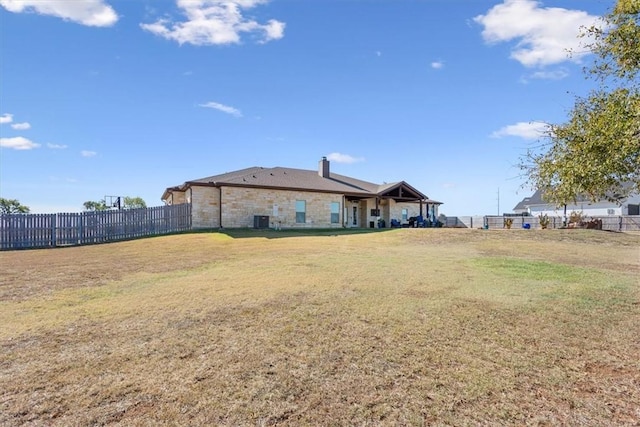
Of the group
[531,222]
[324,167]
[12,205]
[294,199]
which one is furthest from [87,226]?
[12,205]

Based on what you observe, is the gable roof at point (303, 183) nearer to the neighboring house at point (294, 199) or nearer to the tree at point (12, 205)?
the neighboring house at point (294, 199)

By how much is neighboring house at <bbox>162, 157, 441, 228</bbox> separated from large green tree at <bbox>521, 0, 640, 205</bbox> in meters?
17.2

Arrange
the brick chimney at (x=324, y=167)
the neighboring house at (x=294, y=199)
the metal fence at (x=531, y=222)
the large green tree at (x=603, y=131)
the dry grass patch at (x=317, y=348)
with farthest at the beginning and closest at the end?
the brick chimney at (x=324, y=167), the metal fence at (x=531, y=222), the neighboring house at (x=294, y=199), the large green tree at (x=603, y=131), the dry grass patch at (x=317, y=348)

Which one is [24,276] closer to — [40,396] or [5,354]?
[5,354]

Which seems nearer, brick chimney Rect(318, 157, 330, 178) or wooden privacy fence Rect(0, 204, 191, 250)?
wooden privacy fence Rect(0, 204, 191, 250)

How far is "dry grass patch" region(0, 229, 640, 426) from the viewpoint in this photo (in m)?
3.00

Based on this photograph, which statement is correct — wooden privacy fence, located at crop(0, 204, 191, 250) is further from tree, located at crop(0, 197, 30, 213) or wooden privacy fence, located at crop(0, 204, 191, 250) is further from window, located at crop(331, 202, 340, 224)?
tree, located at crop(0, 197, 30, 213)

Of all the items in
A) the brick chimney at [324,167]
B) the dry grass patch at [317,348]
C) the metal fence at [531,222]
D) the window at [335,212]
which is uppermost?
the brick chimney at [324,167]

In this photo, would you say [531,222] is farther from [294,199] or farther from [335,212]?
[294,199]

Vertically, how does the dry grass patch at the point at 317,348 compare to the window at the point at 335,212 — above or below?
below

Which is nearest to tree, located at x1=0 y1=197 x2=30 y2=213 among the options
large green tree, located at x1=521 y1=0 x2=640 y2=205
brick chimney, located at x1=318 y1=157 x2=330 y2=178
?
brick chimney, located at x1=318 y1=157 x2=330 y2=178

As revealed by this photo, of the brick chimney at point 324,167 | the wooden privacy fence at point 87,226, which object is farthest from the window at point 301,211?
the wooden privacy fence at point 87,226

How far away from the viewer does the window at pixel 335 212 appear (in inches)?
1057

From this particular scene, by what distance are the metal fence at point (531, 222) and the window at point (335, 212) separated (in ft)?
45.1
